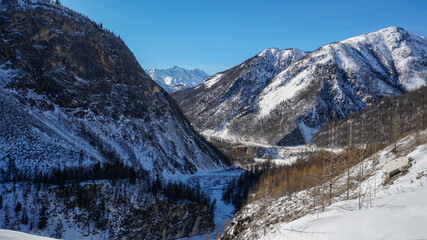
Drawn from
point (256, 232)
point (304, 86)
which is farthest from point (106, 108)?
point (304, 86)

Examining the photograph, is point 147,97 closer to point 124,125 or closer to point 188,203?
point 124,125

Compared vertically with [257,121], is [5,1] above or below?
above

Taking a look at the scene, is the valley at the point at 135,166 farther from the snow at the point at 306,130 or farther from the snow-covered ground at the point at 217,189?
the snow at the point at 306,130

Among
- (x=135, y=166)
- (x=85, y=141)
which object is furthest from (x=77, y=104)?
(x=135, y=166)

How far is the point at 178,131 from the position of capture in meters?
89.1

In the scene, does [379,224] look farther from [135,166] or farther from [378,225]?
[135,166]

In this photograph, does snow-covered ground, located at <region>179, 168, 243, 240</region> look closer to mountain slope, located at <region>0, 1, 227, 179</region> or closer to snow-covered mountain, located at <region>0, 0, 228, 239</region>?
snow-covered mountain, located at <region>0, 0, 228, 239</region>

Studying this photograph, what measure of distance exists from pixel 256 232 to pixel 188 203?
1274 inches

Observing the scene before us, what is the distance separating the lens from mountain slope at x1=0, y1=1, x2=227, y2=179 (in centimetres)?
4847

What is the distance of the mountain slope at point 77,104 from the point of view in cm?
4847

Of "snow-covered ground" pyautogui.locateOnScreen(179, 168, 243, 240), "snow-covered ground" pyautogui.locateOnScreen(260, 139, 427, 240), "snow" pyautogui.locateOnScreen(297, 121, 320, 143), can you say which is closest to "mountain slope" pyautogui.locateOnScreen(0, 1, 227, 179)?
"snow-covered ground" pyautogui.locateOnScreen(179, 168, 243, 240)

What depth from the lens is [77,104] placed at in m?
65.9

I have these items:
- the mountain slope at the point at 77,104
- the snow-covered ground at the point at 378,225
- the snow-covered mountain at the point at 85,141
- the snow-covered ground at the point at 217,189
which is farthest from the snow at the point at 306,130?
the snow-covered ground at the point at 378,225

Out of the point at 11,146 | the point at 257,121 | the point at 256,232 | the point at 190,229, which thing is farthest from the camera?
the point at 257,121
